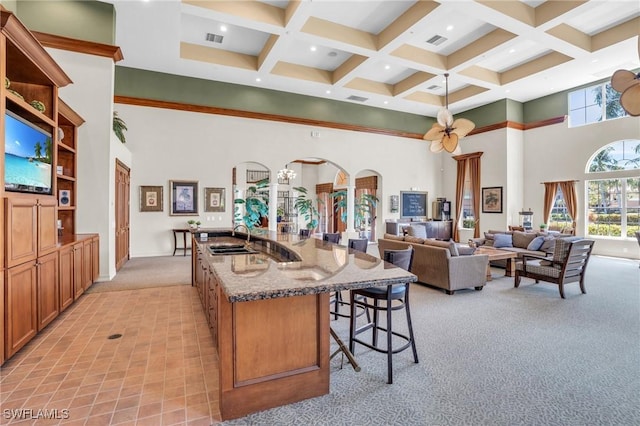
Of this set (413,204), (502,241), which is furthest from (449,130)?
(413,204)

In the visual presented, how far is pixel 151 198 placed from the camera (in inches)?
331

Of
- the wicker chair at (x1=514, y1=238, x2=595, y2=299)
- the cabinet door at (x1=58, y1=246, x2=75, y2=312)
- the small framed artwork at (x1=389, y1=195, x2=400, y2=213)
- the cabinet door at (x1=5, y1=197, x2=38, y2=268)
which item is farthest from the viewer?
the small framed artwork at (x1=389, y1=195, x2=400, y2=213)

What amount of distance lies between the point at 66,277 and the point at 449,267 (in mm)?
5223

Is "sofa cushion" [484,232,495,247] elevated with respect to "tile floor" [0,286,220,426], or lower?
elevated

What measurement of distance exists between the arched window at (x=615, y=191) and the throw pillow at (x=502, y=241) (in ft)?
13.1

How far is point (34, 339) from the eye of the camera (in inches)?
124

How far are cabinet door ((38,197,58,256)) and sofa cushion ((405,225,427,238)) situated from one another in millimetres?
8539

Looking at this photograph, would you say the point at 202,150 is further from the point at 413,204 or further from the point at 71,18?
the point at 413,204

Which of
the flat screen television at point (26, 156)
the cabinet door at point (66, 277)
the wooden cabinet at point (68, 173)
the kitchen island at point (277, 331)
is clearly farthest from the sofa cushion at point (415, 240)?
the wooden cabinet at point (68, 173)

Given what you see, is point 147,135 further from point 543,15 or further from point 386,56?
point 543,15

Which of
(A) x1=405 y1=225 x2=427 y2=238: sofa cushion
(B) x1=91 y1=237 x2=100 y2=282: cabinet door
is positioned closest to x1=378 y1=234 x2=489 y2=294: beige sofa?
(A) x1=405 y1=225 x2=427 y2=238: sofa cushion

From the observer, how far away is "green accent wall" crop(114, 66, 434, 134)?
8234 mm

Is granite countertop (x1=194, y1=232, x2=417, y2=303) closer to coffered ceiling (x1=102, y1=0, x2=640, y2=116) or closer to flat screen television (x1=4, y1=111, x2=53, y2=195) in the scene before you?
flat screen television (x1=4, y1=111, x2=53, y2=195)

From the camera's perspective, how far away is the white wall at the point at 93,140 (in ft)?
17.9
